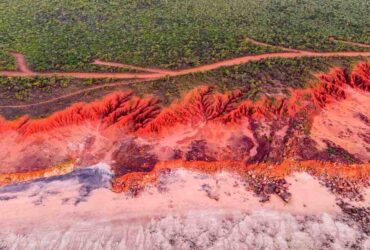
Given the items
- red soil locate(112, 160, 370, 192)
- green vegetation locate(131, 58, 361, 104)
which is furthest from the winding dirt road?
red soil locate(112, 160, 370, 192)

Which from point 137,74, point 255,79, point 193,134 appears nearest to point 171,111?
point 193,134

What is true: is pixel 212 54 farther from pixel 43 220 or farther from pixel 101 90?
pixel 43 220

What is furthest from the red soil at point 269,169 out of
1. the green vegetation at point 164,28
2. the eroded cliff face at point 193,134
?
the green vegetation at point 164,28

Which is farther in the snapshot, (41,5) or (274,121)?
(41,5)

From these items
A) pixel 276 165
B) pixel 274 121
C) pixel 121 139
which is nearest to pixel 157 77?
pixel 121 139

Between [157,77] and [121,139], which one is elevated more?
[157,77]

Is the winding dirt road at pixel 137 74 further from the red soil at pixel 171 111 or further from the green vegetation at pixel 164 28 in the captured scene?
the red soil at pixel 171 111
